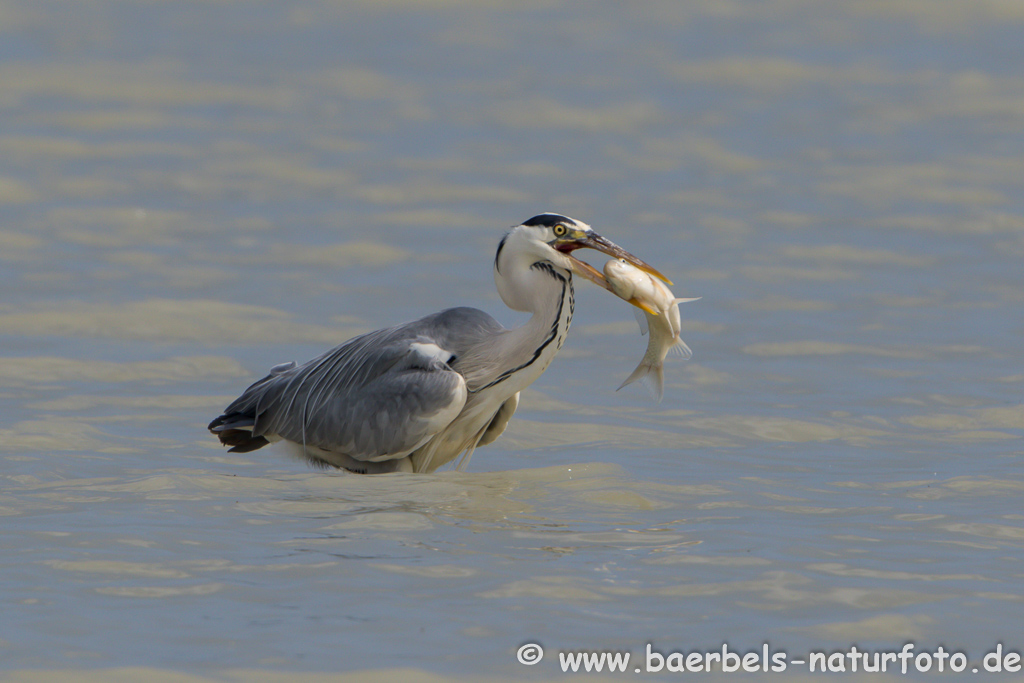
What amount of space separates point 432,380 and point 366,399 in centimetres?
47

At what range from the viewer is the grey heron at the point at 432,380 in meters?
8.25

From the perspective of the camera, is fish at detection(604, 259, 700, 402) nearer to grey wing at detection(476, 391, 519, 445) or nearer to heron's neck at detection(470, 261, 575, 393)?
heron's neck at detection(470, 261, 575, 393)

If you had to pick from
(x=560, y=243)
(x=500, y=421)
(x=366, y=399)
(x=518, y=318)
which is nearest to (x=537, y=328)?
(x=560, y=243)

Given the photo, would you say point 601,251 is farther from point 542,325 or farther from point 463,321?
point 463,321

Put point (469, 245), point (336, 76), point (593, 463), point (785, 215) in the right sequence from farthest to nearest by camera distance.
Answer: point (336, 76), point (785, 215), point (469, 245), point (593, 463)

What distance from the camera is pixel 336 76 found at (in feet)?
79.2

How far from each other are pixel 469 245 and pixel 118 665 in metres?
11.1

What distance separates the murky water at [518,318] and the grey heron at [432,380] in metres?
0.29

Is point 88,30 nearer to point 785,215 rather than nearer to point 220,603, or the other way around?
point 785,215

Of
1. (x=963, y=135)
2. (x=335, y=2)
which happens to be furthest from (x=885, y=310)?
(x=335, y=2)

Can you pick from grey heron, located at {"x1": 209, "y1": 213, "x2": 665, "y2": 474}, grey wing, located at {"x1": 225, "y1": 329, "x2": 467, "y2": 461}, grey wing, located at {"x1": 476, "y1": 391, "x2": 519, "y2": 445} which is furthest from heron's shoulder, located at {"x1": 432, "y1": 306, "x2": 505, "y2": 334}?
grey wing, located at {"x1": 476, "y1": 391, "x2": 519, "y2": 445}

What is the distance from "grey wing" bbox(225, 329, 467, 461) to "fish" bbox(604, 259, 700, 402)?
105 centimetres

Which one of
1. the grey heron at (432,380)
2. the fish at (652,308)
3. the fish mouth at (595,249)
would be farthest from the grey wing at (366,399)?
the fish at (652,308)

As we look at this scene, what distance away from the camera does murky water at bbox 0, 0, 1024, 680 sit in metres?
5.97
